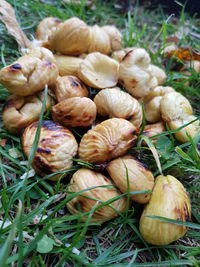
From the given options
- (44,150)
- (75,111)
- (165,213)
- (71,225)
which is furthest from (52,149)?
(165,213)

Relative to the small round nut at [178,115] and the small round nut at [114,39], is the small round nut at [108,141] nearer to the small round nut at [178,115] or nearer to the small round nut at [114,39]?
the small round nut at [178,115]

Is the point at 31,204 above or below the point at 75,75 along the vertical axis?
below

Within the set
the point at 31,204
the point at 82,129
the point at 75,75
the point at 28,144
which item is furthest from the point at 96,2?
the point at 31,204

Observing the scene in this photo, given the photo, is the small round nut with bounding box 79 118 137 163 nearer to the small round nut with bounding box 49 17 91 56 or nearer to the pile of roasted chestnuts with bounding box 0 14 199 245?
the pile of roasted chestnuts with bounding box 0 14 199 245

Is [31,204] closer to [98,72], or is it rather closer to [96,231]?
[96,231]

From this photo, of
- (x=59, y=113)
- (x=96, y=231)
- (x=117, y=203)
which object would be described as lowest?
(x=96, y=231)

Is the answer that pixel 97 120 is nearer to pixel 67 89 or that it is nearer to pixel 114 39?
pixel 67 89
